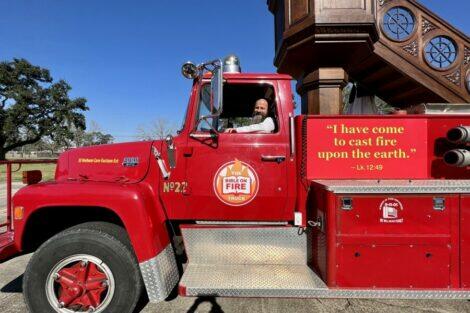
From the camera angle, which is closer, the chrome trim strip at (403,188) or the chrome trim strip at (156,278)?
the chrome trim strip at (403,188)

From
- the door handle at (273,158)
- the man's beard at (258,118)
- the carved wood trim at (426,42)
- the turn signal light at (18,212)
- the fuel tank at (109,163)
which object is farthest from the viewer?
the carved wood trim at (426,42)

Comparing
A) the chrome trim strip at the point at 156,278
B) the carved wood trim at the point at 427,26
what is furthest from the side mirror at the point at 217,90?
the carved wood trim at the point at 427,26

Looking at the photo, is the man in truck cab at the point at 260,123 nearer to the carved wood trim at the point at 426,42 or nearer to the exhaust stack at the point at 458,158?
the exhaust stack at the point at 458,158

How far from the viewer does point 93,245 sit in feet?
10.2

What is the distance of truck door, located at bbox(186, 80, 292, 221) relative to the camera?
11.1 ft

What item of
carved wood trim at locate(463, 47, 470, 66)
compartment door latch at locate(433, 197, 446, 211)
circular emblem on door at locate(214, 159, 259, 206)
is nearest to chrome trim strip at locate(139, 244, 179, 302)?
circular emblem on door at locate(214, 159, 259, 206)

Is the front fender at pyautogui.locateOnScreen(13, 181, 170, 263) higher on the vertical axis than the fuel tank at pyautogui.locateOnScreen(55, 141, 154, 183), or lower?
lower

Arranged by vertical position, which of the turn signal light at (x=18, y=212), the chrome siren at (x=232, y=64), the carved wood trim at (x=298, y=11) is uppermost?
the carved wood trim at (x=298, y=11)

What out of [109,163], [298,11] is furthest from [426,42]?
[109,163]

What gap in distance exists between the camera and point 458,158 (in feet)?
10.3

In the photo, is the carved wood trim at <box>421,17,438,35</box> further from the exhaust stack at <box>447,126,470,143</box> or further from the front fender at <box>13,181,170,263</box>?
the front fender at <box>13,181,170,263</box>

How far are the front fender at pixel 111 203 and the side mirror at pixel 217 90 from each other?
1064mm

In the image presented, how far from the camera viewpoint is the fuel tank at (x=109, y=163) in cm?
351

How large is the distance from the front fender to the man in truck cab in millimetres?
1128
